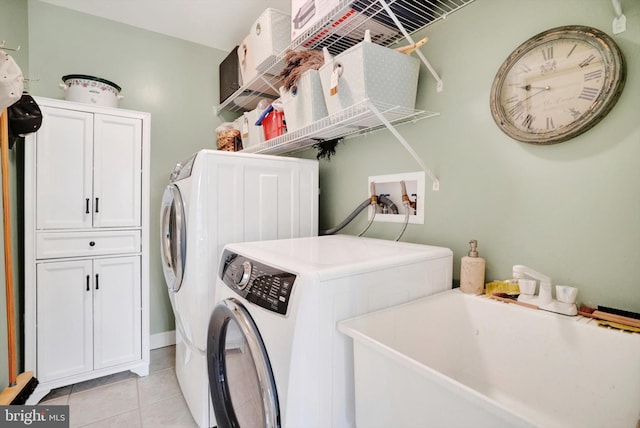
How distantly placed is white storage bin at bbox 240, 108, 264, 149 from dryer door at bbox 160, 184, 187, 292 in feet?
2.38

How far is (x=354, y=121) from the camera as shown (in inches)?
62.4

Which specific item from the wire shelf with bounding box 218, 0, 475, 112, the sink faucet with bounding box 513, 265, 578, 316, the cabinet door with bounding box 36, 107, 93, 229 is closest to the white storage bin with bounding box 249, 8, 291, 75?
the wire shelf with bounding box 218, 0, 475, 112

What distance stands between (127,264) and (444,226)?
2146 millimetres

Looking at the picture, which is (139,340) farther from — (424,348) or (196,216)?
(424,348)

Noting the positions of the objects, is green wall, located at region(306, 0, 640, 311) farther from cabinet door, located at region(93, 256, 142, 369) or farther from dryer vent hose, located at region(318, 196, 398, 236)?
cabinet door, located at region(93, 256, 142, 369)

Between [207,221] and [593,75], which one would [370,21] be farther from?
[207,221]

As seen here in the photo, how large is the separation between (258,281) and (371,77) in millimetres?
977

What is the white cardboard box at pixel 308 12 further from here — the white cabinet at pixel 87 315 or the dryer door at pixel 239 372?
the white cabinet at pixel 87 315

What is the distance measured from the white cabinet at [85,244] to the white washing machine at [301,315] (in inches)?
50.0

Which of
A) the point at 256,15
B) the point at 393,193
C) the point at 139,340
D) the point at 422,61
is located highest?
the point at 256,15

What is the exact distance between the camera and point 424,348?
111 centimetres

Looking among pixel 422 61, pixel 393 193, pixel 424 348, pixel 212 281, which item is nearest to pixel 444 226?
pixel 393 193

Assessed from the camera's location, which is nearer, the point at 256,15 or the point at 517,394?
the point at 517,394

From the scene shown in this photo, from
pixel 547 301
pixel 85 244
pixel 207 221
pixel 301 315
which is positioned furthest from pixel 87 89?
pixel 547 301
